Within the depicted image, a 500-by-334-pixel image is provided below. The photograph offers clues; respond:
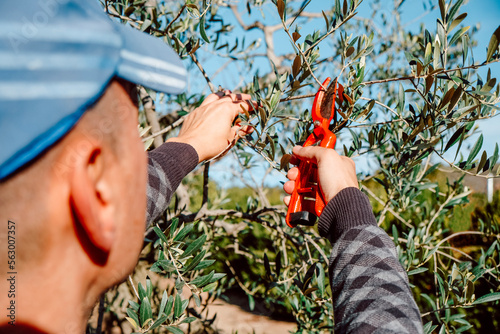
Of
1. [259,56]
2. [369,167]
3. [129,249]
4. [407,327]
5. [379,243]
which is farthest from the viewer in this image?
[259,56]

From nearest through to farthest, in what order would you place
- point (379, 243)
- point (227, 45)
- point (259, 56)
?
point (379, 243), point (227, 45), point (259, 56)

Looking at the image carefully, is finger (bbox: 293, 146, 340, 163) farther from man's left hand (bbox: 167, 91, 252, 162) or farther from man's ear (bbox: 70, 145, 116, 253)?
man's ear (bbox: 70, 145, 116, 253)

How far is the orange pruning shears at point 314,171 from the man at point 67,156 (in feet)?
2.68

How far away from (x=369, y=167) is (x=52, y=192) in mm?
2247

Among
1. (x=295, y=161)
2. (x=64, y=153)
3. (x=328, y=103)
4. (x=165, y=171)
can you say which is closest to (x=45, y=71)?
(x=64, y=153)

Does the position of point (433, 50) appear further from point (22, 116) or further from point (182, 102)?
point (182, 102)

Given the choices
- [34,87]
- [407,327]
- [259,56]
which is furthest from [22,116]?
[259,56]

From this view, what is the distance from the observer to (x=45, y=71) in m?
0.56

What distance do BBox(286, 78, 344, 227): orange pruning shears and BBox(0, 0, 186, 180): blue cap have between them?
37.3 inches

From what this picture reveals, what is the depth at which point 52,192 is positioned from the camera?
0.58 metres

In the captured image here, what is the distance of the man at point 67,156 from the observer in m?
0.56

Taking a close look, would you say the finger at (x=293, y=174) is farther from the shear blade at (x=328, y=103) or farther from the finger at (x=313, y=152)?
the shear blade at (x=328, y=103)

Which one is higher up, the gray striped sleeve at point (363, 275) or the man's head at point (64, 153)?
the man's head at point (64, 153)

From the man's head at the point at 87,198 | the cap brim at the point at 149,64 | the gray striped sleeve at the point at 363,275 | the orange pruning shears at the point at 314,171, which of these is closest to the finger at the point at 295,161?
the orange pruning shears at the point at 314,171
